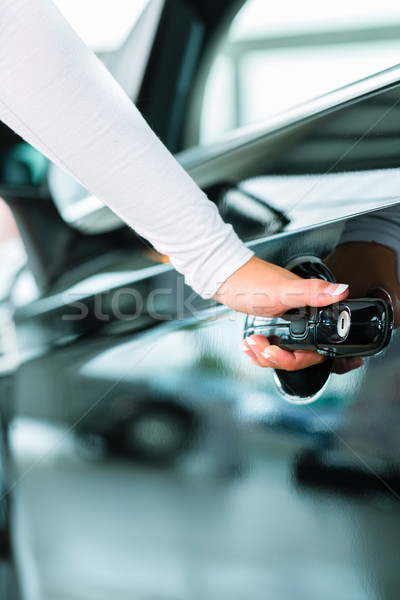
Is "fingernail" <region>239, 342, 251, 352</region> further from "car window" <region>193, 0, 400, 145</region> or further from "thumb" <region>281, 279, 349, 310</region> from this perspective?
"car window" <region>193, 0, 400, 145</region>

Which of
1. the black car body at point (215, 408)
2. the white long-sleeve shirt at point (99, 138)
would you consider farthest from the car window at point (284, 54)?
the white long-sleeve shirt at point (99, 138)

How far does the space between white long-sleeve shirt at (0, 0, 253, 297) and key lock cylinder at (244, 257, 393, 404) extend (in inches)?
2.5

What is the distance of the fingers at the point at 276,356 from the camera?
A: 0.51 metres

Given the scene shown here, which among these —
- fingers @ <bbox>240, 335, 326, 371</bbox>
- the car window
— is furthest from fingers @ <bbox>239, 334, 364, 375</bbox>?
the car window

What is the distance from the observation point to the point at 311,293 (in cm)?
50

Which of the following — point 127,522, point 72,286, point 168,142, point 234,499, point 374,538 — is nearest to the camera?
point 374,538

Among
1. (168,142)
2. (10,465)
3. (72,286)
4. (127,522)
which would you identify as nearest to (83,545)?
(127,522)

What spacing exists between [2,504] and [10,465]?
0.06 m

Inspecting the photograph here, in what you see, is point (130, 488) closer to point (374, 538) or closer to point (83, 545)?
point (83, 545)

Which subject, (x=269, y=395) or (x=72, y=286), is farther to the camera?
(x=72, y=286)

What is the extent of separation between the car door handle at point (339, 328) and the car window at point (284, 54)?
1.22 feet

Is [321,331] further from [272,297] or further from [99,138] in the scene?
[99,138]

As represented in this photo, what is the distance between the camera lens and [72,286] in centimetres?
82

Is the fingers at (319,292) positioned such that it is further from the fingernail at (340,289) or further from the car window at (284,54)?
the car window at (284,54)
